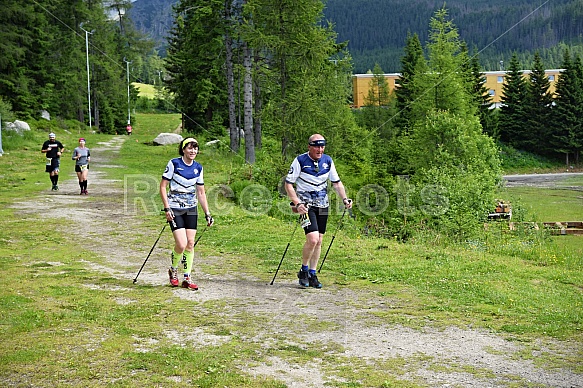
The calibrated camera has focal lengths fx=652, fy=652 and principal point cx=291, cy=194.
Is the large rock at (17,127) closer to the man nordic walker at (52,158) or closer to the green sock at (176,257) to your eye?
the man nordic walker at (52,158)

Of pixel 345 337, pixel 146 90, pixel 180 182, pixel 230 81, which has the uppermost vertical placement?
pixel 146 90

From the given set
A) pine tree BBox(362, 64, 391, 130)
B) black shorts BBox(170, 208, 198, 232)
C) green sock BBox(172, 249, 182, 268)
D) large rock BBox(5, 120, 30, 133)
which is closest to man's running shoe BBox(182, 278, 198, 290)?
green sock BBox(172, 249, 182, 268)

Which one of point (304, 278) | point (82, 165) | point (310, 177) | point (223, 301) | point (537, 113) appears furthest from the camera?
point (537, 113)

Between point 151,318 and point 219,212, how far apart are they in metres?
9.80

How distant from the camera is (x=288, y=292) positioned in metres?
9.04

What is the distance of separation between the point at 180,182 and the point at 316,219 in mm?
1994

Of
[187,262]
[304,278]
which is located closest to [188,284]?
[187,262]

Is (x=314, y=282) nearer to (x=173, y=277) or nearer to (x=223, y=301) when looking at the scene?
(x=223, y=301)

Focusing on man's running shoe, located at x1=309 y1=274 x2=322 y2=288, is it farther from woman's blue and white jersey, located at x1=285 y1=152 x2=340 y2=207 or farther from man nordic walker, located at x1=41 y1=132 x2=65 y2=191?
man nordic walker, located at x1=41 y1=132 x2=65 y2=191

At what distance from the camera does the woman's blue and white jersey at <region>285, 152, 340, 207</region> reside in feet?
30.5

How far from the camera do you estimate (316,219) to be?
30.7 ft

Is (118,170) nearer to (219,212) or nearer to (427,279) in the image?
(219,212)

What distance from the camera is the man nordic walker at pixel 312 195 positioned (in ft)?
30.3

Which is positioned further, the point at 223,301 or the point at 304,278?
the point at 304,278
